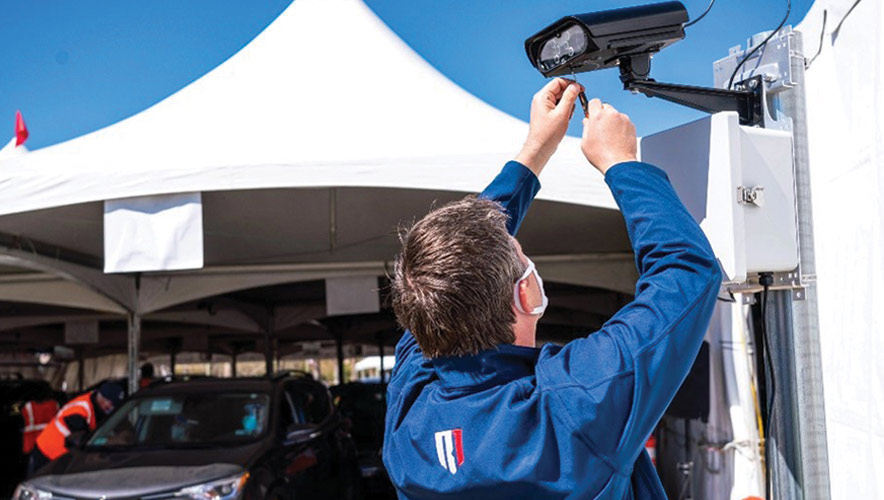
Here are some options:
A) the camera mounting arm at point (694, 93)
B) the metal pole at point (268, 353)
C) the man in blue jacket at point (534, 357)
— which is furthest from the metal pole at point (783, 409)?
the metal pole at point (268, 353)

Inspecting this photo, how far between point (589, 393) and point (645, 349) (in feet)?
0.38

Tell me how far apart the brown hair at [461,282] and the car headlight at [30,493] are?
5354mm

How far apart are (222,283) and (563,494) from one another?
10096 millimetres

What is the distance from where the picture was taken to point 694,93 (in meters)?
2.12

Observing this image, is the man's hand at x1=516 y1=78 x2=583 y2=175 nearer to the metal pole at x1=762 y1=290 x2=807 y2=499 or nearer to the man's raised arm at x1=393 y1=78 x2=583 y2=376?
the man's raised arm at x1=393 y1=78 x2=583 y2=376

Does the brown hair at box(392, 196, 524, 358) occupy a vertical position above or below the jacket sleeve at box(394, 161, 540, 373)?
below

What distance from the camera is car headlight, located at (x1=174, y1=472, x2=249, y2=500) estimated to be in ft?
19.0

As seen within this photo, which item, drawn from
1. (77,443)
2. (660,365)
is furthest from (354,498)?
(660,365)

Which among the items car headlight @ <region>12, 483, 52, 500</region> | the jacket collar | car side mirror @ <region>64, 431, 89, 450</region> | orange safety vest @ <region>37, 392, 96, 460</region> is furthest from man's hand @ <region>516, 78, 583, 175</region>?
orange safety vest @ <region>37, 392, 96, 460</region>

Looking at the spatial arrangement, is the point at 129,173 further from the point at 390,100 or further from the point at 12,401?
the point at 12,401

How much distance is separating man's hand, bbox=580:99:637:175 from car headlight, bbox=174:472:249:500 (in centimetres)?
493

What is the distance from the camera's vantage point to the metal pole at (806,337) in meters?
2.10

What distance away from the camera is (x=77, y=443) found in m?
7.12

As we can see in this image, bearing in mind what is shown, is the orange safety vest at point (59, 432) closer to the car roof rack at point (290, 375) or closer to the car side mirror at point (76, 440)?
the car side mirror at point (76, 440)
